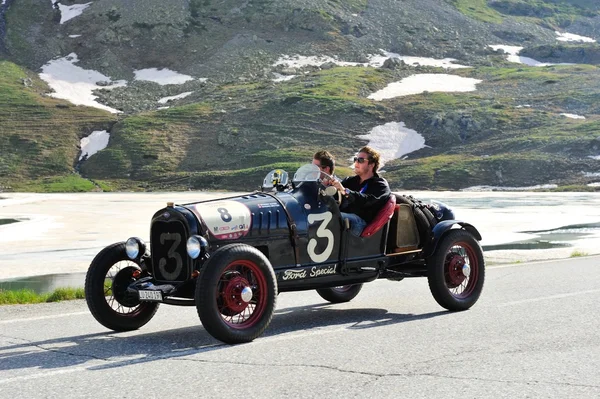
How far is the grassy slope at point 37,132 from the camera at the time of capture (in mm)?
88438

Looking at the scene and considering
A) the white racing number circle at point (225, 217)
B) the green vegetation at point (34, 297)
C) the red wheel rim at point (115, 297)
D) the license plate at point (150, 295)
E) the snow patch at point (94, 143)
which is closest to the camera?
the license plate at point (150, 295)

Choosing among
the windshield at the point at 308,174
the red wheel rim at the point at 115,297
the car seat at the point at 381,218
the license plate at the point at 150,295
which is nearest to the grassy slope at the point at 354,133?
the car seat at the point at 381,218

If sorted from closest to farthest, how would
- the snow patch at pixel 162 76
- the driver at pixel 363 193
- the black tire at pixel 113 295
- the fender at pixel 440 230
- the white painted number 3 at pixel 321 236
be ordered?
1. the black tire at pixel 113 295
2. the white painted number 3 at pixel 321 236
3. the driver at pixel 363 193
4. the fender at pixel 440 230
5. the snow patch at pixel 162 76

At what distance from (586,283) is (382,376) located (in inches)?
294

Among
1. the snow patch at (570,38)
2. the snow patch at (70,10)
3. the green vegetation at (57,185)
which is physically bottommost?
the green vegetation at (57,185)

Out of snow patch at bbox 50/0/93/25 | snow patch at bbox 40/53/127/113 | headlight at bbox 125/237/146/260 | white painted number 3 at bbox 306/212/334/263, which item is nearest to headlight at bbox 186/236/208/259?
headlight at bbox 125/237/146/260

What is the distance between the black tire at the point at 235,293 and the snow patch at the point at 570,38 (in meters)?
181

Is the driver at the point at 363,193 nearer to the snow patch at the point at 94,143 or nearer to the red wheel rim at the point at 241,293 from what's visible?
the red wheel rim at the point at 241,293

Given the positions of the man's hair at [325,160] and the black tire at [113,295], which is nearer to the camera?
the black tire at [113,295]

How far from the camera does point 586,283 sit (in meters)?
13.2

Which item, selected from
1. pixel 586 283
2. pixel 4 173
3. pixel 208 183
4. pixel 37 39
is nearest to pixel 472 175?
pixel 208 183

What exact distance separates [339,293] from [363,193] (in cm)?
179

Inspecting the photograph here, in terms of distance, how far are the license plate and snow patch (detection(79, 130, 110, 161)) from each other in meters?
88.3

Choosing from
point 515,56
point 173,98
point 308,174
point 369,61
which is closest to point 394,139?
point 173,98
